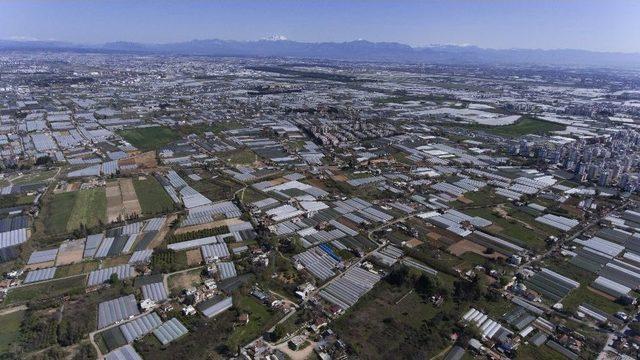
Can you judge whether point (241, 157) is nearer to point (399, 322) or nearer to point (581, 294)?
point (399, 322)

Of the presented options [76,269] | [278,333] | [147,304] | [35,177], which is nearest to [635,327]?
[278,333]

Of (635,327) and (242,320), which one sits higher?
(242,320)

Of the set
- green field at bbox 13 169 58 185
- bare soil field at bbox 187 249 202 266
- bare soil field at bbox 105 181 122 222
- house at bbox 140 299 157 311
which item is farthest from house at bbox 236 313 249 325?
green field at bbox 13 169 58 185

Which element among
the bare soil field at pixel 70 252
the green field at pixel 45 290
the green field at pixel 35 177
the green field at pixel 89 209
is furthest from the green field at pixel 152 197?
the green field at pixel 45 290

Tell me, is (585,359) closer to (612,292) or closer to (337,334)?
(612,292)

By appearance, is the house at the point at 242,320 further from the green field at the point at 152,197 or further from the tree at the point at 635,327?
the tree at the point at 635,327

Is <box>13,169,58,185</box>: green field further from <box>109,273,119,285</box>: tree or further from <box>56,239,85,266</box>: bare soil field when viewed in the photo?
<box>109,273,119,285</box>: tree

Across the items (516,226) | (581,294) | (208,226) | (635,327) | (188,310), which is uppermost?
(208,226)

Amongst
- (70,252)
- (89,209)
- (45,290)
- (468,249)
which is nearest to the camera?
(45,290)
